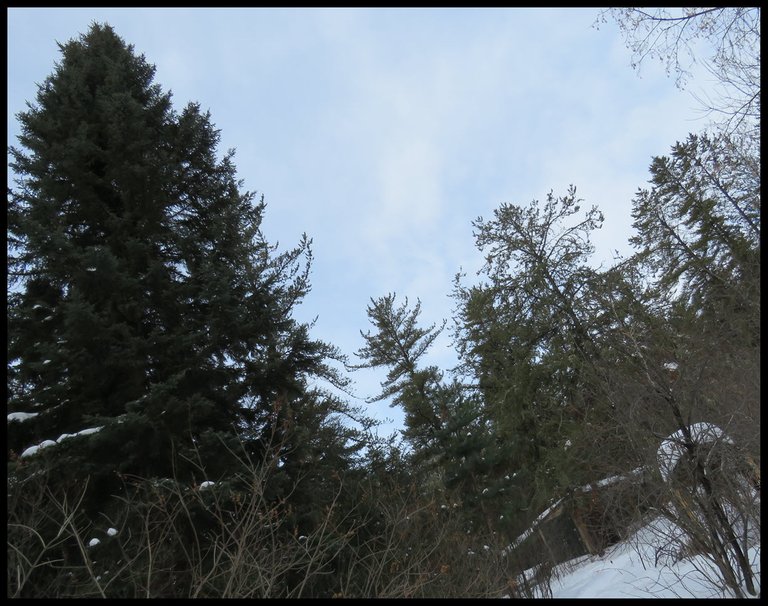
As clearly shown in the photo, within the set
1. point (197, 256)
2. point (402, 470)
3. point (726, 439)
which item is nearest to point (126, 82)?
point (197, 256)

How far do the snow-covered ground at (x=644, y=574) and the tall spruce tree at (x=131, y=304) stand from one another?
5.96 meters

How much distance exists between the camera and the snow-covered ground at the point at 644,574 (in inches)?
287

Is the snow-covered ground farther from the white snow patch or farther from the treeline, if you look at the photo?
the white snow patch

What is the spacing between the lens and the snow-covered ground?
7285 mm

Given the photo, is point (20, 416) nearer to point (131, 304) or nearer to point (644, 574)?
point (131, 304)

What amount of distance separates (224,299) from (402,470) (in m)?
8.80

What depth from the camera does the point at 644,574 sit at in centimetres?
1135

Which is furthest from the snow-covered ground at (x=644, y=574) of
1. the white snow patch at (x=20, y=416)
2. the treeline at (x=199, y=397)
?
the white snow patch at (x=20, y=416)

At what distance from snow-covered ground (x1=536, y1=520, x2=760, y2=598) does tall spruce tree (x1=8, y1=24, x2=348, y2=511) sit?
5.96 m

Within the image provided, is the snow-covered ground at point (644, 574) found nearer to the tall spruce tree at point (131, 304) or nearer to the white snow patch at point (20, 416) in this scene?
the tall spruce tree at point (131, 304)

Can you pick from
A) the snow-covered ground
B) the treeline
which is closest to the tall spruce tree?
the treeline

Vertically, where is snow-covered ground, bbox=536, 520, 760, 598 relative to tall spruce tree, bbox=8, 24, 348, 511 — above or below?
below

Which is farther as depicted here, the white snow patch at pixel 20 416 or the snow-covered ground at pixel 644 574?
the snow-covered ground at pixel 644 574

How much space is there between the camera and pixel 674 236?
73.7 feet
